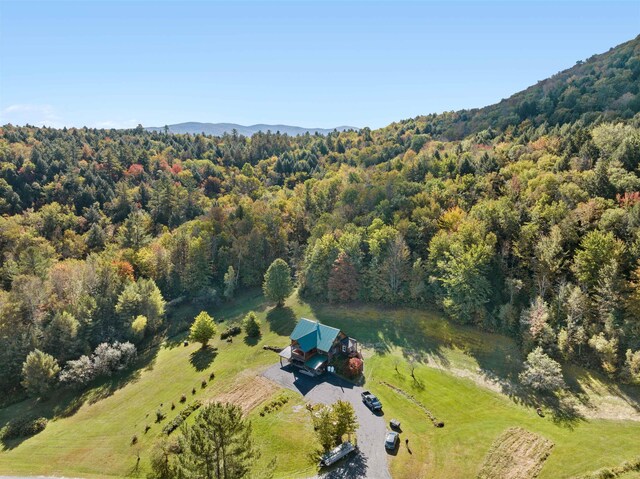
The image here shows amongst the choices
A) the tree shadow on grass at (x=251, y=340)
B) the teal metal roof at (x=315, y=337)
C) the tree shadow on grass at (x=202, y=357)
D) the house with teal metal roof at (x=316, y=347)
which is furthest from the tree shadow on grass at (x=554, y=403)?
the tree shadow on grass at (x=202, y=357)

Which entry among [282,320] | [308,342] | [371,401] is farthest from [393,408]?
[282,320]

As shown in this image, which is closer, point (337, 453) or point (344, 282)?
point (337, 453)

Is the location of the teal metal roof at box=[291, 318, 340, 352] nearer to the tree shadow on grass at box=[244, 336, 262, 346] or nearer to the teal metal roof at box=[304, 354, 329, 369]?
the teal metal roof at box=[304, 354, 329, 369]

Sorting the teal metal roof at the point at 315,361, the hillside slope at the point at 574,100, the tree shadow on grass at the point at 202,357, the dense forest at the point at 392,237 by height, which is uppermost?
the hillside slope at the point at 574,100

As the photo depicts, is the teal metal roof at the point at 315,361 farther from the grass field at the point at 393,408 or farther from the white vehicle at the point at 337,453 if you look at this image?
the white vehicle at the point at 337,453

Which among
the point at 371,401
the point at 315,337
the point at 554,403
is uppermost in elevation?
the point at 315,337

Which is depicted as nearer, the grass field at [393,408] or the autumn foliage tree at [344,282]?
the grass field at [393,408]

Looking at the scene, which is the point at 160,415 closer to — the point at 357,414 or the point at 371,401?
the point at 357,414
